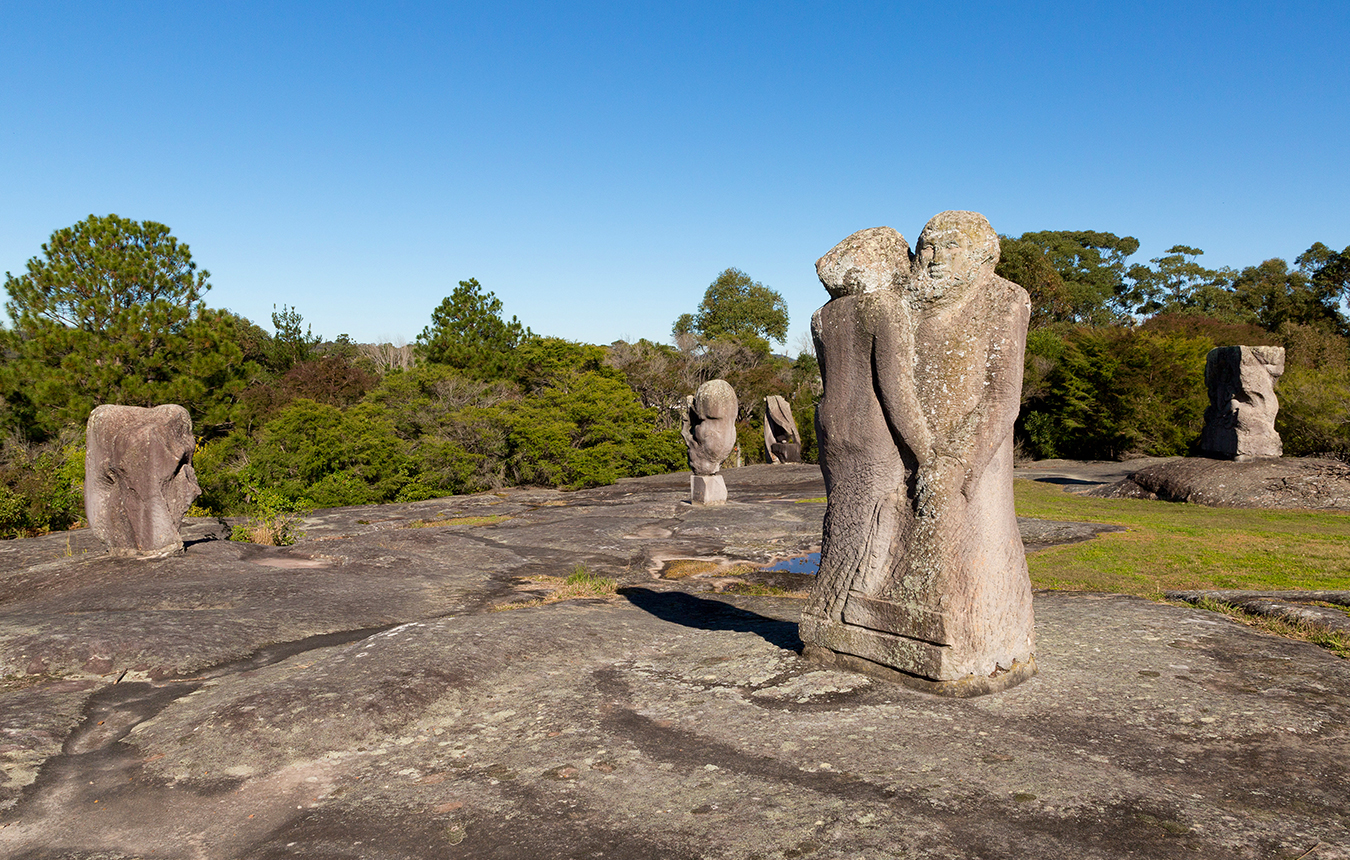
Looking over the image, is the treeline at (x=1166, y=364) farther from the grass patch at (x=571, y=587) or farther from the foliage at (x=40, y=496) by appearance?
the foliage at (x=40, y=496)

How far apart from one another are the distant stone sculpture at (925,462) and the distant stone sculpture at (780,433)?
81.9 feet

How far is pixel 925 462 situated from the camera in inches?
235

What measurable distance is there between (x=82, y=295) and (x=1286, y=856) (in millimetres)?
33700

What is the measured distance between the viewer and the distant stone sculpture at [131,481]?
12.2 m

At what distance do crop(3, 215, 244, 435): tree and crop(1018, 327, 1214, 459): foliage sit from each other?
32.2 meters

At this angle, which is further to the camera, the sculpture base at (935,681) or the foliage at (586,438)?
the foliage at (586,438)

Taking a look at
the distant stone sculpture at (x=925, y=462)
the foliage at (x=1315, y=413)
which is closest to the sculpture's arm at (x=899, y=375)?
the distant stone sculpture at (x=925, y=462)

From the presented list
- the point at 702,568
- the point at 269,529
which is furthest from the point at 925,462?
the point at 269,529

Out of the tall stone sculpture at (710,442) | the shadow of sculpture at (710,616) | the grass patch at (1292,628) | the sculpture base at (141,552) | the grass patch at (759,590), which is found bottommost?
A: the grass patch at (759,590)

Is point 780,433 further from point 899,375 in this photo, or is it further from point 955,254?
point 955,254

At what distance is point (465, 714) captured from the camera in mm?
5883

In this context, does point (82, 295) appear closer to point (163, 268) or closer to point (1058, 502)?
point (163, 268)

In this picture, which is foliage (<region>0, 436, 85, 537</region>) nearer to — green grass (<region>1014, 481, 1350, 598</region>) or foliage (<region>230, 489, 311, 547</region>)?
foliage (<region>230, 489, 311, 547</region>)

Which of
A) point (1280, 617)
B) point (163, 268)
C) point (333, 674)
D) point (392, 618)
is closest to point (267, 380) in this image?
point (163, 268)
